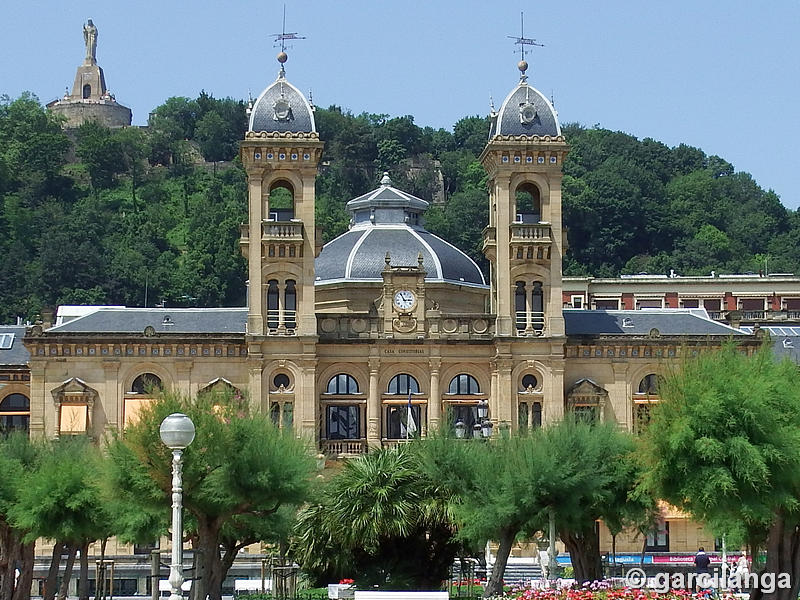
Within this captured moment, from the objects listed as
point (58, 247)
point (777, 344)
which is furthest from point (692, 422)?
point (58, 247)

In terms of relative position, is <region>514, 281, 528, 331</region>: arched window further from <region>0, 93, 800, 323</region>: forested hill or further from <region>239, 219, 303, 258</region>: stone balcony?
<region>0, 93, 800, 323</region>: forested hill

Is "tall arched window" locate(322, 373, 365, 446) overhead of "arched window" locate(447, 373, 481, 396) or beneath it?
beneath

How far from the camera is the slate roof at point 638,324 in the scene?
9519cm

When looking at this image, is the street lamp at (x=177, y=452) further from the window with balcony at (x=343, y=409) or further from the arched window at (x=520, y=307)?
the arched window at (x=520, y=307)

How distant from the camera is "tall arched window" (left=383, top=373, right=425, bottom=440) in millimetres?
91875

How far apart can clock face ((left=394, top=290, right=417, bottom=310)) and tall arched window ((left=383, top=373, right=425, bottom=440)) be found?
12.1 ft

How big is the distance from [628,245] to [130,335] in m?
88.9

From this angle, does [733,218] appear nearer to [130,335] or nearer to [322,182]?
[322,182]

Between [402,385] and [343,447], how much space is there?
488cm

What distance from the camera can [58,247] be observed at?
518 feet

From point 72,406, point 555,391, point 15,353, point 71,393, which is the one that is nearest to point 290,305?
point 71,393

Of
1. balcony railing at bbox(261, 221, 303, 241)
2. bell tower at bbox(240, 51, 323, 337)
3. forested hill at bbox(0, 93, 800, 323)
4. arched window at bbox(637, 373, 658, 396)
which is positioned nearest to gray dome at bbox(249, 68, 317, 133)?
bell tower at bbox(240, 51, 323, 337)

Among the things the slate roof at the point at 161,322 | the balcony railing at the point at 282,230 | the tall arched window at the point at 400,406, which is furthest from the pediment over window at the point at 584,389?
the slate roof at the point at 161,322

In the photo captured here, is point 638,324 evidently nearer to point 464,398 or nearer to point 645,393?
point 645,393
